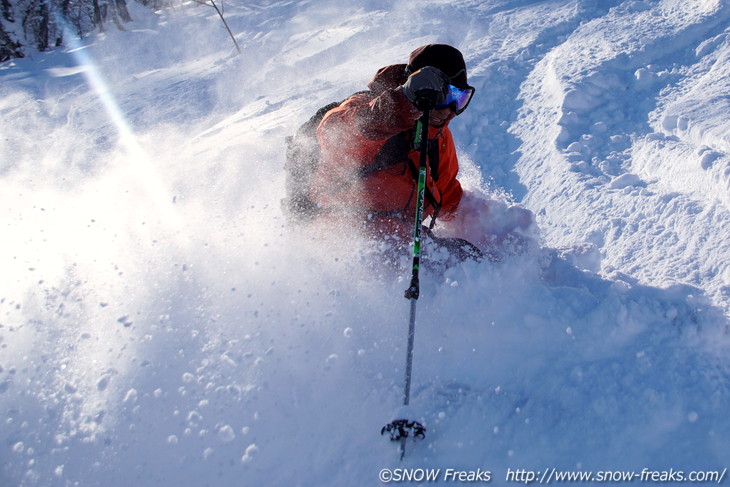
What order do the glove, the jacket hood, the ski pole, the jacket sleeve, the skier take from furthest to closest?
the jacket sleeve → the jacket hood → the skier → the glove → the ski pole

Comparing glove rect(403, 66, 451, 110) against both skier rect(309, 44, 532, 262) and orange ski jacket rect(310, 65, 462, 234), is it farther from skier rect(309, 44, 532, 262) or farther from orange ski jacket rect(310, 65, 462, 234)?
orange ski jacket rect(310, 65, 462, 234)

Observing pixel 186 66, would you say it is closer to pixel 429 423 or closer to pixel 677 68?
pixel 677 68

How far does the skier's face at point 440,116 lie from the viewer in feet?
8.43

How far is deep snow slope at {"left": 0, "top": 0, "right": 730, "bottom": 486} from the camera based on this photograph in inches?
82.8

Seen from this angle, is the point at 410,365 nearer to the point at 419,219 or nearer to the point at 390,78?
the point at 419,219

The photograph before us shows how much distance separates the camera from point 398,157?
2844 millimetres

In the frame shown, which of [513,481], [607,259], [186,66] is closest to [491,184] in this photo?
[607,259]

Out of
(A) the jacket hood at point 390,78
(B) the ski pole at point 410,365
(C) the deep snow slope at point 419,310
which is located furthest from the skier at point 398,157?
(C) the deep snow slope at point 419,310

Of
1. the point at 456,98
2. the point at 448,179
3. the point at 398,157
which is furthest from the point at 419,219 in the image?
the point at 448,179

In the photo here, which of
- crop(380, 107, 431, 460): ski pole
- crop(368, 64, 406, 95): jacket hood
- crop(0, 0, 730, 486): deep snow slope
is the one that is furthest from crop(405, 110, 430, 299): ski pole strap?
crop(0, 0, 730, 486): deep snow slope

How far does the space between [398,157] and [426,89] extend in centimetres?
67

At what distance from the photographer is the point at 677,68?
17.0 feet

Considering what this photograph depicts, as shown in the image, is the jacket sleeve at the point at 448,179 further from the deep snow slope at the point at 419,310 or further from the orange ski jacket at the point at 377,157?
the deep snow slope at the point at 419,310

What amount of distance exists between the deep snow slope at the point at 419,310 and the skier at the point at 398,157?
12.9 inches
